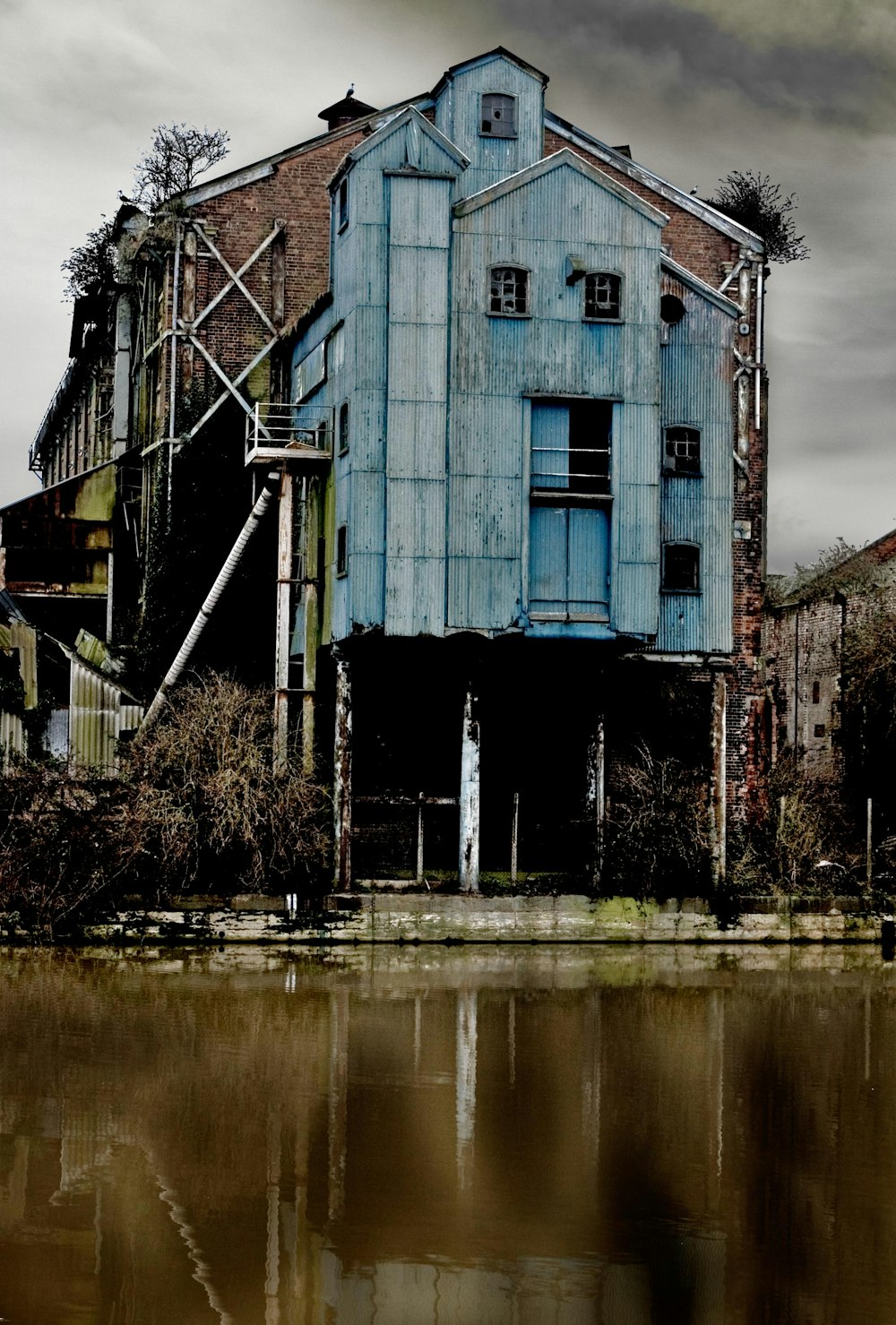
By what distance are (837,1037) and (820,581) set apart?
752 inches

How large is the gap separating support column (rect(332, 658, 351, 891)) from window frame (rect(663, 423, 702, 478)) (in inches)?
271

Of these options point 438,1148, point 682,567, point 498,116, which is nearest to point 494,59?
point 498,116

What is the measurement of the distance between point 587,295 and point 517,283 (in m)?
1.21

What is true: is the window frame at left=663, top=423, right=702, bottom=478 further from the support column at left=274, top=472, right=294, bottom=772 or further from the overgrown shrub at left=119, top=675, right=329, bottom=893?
the overgrown shrub at left=119, top=675, right=329, bottom=893

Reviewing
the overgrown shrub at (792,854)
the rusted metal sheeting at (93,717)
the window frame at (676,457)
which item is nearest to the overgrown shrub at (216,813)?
the rusted metal sheeting at (93,717)

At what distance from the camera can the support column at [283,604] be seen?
2694 centimetres

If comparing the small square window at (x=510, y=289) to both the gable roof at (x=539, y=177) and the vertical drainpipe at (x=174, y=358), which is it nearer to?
the gable roof at (x=539, y=177)

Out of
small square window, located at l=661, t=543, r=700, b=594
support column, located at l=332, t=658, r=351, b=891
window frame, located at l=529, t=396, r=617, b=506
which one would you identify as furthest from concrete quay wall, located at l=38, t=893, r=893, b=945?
window frame, located at l=529, t=396, r=617, b=506

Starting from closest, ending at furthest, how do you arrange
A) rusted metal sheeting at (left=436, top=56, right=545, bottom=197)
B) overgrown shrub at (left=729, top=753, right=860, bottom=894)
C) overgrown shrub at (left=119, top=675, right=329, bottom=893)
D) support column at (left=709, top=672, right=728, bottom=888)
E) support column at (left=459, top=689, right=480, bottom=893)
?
overgrown shrub at (left=119, top=675, right=329, bottom=893) → support column at (left=459, top=689, right=480, bottom=893) → support column at (left=709, top=672, right=728, bottom=888) → overgrown shrub at (left=729, top=753, right=860, bottom=894) → rusted metal sheeting at (left=436, top=56, right=545, bottom=197)

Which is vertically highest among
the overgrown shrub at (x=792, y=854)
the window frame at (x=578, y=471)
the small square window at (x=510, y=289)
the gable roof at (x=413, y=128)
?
the gable roof at (x=413, y=128)

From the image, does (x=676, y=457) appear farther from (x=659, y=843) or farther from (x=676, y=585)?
(x=659, y=843)

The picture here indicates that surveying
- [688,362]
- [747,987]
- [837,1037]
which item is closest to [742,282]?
[688,362]

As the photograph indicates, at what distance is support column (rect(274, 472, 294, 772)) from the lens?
88.4 feet

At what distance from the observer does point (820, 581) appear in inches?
1423
